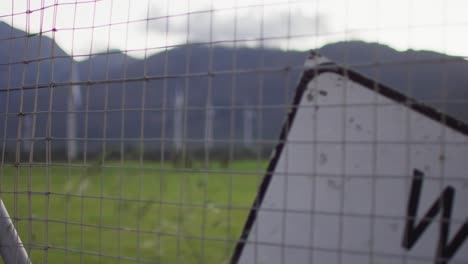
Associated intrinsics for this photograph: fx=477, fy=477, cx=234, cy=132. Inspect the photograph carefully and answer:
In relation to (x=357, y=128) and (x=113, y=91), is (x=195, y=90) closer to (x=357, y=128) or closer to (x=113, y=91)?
(x=113, y=91)

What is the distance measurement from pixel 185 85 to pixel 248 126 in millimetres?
282

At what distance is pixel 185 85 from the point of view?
5.88ft

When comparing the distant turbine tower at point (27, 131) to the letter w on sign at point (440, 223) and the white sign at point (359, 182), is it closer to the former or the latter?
the white sign at point (359, 182)

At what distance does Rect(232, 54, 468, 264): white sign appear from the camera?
4.78ft

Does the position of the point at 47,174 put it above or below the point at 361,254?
above

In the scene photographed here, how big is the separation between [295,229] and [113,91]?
37.2 inches

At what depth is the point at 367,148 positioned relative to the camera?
61.1 inches

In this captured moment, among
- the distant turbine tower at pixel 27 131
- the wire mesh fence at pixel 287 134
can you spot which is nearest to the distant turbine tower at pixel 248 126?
the wire mesh fence at pixel 287 134

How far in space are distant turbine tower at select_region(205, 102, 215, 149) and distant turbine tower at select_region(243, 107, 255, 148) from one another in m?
0.13

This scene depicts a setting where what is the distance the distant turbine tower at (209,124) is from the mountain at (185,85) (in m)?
0.02

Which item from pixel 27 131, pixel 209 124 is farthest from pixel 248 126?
pixel 27 131

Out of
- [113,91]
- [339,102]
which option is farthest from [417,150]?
[113,91]

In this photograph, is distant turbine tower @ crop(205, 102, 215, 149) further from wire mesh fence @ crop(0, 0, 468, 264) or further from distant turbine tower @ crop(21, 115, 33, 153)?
distant turbine tower @ crop(21, 115, 33, 153)

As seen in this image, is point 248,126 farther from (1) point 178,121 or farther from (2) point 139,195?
(2) point 139,195
